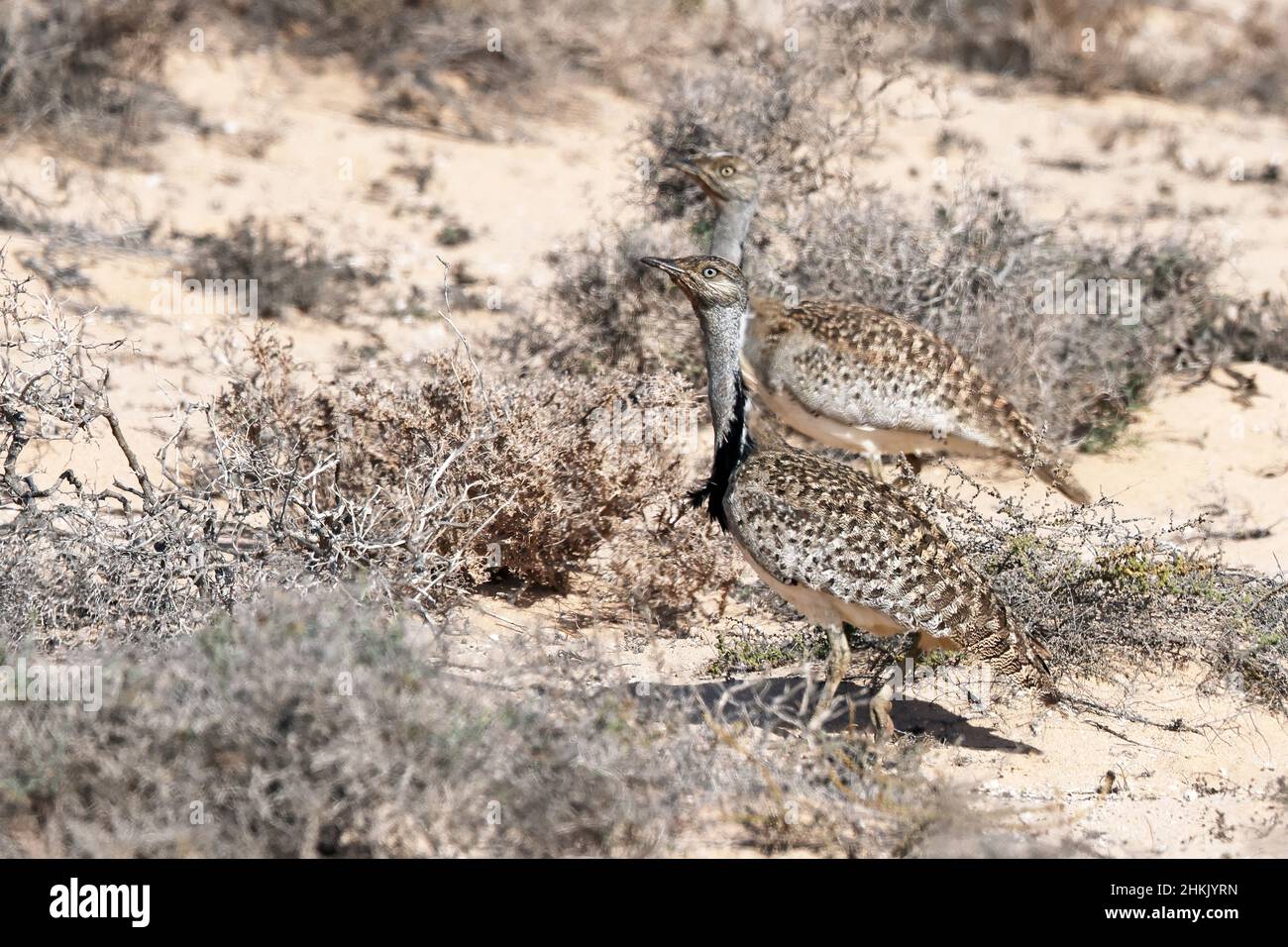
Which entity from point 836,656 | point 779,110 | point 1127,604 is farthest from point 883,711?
point 779,110

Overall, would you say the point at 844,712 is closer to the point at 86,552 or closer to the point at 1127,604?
the point at 1127,604

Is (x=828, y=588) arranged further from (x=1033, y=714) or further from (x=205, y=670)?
(x=205, y=670)

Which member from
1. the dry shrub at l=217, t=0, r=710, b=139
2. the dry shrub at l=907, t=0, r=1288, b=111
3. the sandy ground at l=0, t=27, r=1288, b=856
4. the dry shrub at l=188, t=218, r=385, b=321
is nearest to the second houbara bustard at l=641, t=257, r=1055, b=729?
the sandy ground at l=0, t=27, r=1288, b=856

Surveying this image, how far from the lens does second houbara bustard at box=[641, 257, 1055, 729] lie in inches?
193

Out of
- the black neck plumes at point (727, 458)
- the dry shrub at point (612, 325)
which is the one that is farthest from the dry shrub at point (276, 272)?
the black neck plumes at point (727, 458)

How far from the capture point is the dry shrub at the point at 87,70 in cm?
899

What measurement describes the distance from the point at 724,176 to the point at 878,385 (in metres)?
1.29

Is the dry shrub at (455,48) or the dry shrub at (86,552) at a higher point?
the dry shrub at (455,48)

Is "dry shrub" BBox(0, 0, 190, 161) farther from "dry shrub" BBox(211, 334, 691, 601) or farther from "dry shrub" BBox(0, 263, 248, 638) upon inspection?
"dry shrub" BBox(0, 263, 248, 638)

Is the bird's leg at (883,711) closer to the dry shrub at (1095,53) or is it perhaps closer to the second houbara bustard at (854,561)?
the second houbara bustard at (854,561)

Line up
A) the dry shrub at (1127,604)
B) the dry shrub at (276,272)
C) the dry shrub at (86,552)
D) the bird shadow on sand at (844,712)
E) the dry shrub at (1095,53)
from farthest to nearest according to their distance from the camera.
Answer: the dry shrub at (1095,53) < the dry shrub at (276,272) < the dry shrub at (1127,604) < the bird shadow on sand at (844,712) < the dry shrub at (86,552)

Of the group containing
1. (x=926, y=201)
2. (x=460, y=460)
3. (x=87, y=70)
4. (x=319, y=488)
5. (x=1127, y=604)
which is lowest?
(x=319, y=488)

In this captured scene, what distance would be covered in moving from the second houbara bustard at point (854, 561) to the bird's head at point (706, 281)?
0.60 metres

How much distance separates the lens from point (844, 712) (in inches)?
210
